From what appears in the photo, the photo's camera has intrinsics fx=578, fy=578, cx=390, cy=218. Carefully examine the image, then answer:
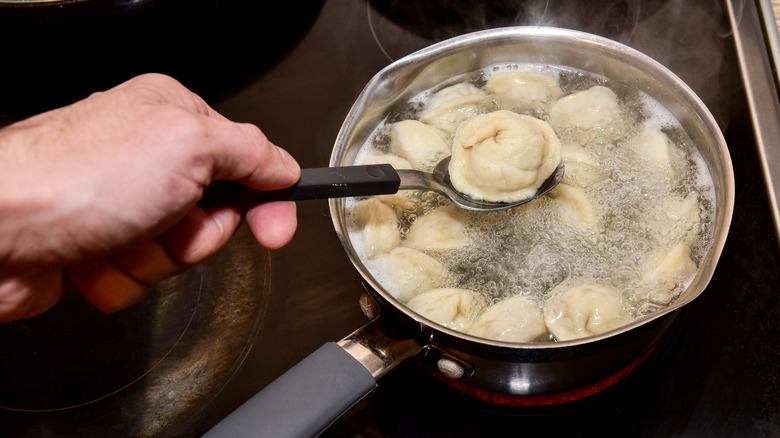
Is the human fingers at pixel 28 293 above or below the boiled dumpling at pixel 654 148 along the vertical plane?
below

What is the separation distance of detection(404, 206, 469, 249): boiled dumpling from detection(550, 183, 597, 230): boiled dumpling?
193 millimetres

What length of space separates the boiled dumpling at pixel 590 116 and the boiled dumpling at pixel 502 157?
16cm

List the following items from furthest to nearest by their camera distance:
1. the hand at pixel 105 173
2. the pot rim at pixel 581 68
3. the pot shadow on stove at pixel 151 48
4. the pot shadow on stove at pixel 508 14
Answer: the pot shadow on stove at pixel 508 14 → the pot shadow on stove at pixel 151 48 → the pot rim at pixel 581 68 → the hand at pixel 105 173

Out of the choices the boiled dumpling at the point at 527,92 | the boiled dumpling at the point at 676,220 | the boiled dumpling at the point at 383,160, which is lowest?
the boiled dumpling at the point at 676,220

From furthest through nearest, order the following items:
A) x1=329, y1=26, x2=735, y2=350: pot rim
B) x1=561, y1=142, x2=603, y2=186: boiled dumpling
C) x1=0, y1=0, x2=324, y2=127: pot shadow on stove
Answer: x1=0, y1=0, x2=324, y2=127: pot shadow on stove < x1=561, y1=142, x2=603, y2=186: boiled dumpling < x1=329, y1=26, x2=735, y2=350: pot rim

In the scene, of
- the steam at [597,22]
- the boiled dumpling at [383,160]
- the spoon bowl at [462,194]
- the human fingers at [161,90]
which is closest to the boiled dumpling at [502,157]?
the spoon bowl at [462,194]

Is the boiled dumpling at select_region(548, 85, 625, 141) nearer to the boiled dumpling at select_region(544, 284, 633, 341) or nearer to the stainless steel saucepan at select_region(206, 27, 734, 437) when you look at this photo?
the stainless steel saucepan at select_region(206, 27, 734, 437)

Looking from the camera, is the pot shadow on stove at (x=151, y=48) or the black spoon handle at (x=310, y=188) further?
the pot shadow on stove at (x=151, y=48)

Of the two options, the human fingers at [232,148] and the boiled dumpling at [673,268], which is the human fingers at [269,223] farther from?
the boiled dumpling at [673,268]

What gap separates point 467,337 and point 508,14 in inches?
45.2

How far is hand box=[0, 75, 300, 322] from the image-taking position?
712 millimetres

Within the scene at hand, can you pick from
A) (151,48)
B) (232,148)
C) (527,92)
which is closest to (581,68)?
(527,92)

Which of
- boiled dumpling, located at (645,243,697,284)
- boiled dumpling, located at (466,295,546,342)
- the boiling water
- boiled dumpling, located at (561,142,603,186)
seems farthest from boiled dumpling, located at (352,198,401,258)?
boiled dumpling, located at (645,243,697,284)

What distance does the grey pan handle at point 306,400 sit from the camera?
2.54 ft
